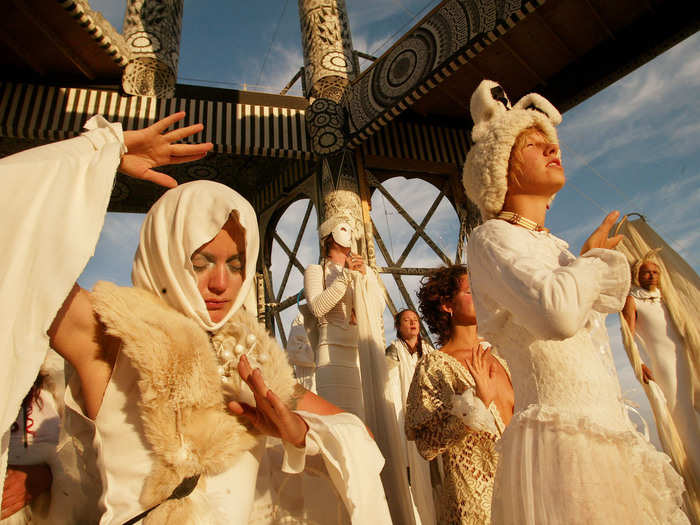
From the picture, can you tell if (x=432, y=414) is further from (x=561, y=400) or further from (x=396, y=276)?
(x=396, y=276)

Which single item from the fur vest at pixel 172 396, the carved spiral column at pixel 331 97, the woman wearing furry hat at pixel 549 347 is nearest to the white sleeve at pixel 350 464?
the fur vest at pixel 172 396

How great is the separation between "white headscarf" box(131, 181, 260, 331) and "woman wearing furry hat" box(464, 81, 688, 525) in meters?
0.75

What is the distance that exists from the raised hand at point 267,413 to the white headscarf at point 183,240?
0.76ft

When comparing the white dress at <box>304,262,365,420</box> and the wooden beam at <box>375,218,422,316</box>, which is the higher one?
the wooden beam at <box>375,218,422,316</box>

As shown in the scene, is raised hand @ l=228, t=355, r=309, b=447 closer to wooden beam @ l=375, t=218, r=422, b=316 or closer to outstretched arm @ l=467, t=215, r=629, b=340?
outstretched arm @ l=467, t=215, r=629, b=340

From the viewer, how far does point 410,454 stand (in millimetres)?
3449

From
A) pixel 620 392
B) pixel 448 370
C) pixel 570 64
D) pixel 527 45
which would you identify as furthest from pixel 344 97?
pixel 620 392

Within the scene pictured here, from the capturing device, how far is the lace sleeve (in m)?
2.03

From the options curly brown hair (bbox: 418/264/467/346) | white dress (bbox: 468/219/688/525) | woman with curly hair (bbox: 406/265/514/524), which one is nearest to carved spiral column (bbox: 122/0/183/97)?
curly brown hair (bbox: 418/264/467/346)

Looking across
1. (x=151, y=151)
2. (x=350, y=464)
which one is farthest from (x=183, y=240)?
(x=350, y=464)

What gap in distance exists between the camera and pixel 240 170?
370 inches

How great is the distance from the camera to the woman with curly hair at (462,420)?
189 cm

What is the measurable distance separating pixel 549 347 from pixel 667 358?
3.12 m

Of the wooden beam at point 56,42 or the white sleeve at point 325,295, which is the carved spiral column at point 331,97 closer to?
the wooden beam at point 56,42
